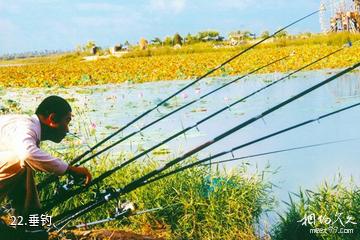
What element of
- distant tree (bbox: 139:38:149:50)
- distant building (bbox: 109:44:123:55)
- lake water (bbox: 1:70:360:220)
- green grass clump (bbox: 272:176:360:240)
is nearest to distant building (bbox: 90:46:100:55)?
distant building (bbox: 109:44:123:55)

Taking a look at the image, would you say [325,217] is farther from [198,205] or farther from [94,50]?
[94,50]

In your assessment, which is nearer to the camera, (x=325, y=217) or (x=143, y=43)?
(x=325, y=217)

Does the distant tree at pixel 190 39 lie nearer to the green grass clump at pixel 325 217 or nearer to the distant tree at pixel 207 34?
the distant tree at pixel 207 34

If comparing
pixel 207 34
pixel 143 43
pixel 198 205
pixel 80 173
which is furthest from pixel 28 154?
pixel 207 34

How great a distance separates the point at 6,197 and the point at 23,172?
0.32 meters

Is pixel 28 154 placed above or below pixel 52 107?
below

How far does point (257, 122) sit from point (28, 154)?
15.6ft

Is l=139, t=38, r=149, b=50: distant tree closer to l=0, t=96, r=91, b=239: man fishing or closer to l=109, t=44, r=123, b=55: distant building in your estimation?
l=109, t=44, r=123, b=55: distant building

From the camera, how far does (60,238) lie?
3.73m

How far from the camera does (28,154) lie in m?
2.79

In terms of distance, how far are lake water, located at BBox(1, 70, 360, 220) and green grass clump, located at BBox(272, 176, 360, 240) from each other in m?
0.66

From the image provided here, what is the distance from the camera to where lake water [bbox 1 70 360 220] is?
5387 millimetres

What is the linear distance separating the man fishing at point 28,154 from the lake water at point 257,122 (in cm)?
123

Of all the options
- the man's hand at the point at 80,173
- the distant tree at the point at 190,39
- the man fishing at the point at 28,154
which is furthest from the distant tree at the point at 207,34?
the man's hand at the point at 80,173
